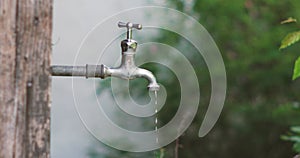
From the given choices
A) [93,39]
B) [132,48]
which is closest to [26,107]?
[132,48]

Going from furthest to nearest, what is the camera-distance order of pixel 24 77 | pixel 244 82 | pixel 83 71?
pixel 244 82 → pixel 83 71 → pixel 24 77

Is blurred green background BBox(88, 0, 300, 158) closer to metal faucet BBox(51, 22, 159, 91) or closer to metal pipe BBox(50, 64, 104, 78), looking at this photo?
metal faucet BBox(51, 22, 159, 91)

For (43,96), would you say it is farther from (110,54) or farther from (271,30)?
(271,30)

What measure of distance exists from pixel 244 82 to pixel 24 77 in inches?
90.2

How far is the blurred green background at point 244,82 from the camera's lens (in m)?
3.20

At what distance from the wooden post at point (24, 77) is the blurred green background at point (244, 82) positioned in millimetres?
2048

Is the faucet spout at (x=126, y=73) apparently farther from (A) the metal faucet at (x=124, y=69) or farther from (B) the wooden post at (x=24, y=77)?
(B) the wooden post at (x=24, y=77)

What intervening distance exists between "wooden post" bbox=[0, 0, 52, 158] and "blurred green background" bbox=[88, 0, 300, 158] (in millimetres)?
2048

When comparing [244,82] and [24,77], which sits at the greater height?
[24,77]

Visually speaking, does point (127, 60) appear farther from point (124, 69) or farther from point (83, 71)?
point (83, 71)

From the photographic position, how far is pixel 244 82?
10.9ft

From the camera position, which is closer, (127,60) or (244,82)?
(127,60)

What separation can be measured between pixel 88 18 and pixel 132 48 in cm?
173

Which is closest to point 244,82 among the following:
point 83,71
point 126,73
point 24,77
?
point 126,73
